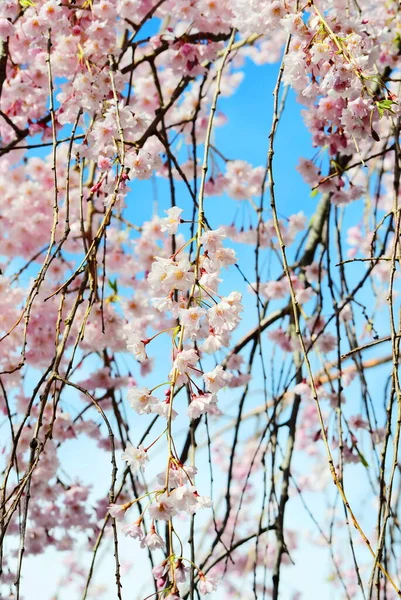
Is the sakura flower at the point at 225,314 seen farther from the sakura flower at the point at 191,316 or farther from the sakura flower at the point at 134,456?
the sakura flower at the point at 134,456

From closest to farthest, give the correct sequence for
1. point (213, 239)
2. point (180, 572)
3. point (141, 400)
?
point (180, 572), point (141, 400), point (213, 239)

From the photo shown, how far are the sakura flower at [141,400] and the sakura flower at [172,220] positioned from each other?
304 millimetres

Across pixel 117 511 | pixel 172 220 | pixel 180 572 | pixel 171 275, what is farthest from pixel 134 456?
pixel 172 220

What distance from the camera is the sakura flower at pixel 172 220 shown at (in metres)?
1.20

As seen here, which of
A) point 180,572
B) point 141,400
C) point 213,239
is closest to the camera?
point 180,572

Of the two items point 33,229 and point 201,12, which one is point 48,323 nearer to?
point 33,229

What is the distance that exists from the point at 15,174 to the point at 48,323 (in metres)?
1.07

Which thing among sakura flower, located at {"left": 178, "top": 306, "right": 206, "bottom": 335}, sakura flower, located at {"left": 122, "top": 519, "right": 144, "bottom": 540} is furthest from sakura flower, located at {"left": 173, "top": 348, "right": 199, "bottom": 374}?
sakura flower, located at {"left": 122, "top": 519, "right": 144, "bottom": 540}

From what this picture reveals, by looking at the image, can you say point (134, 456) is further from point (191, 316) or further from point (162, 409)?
point (191, 316)

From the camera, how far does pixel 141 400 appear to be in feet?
3.48

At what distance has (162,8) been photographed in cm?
276

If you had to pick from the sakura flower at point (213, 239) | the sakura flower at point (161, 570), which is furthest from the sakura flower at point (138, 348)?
the sakura flower at point (161, 570)

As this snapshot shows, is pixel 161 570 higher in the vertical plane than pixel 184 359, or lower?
lower

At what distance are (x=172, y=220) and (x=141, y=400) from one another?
34cm
